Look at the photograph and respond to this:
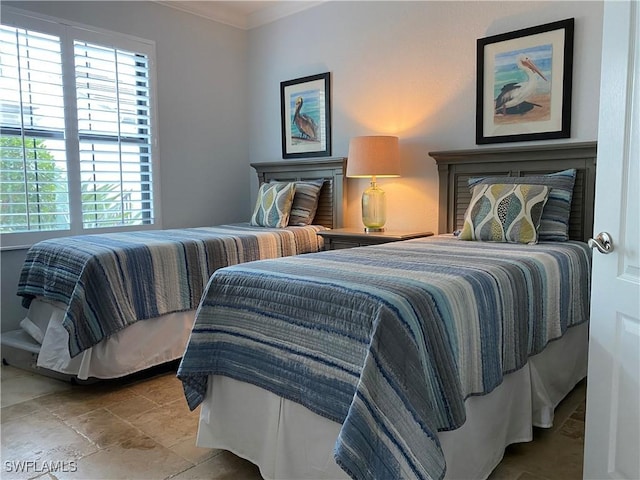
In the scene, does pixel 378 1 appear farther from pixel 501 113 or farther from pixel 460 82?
pixel 501 113

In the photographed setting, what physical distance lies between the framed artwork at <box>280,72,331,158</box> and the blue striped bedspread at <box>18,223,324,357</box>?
128cm

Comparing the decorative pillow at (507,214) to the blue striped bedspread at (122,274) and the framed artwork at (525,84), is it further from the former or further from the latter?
the blue striped bedspread at (122,274)

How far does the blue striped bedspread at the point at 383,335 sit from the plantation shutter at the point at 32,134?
2.21 m

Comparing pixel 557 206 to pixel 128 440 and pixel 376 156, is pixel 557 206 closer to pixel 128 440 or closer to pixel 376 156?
pixel 376 156

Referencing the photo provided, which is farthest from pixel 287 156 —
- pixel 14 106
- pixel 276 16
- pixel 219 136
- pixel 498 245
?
pixel 498 245

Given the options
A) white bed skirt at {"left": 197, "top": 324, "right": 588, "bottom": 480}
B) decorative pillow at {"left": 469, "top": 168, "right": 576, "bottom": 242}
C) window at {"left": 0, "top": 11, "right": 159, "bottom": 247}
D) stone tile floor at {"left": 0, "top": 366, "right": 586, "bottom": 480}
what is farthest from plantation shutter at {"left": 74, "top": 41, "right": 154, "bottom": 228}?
decorative pillow at {"left": 469, "top": 168, "right": 576, "bottom": 242}

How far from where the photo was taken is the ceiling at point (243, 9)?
4.33 m

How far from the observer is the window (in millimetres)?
3373

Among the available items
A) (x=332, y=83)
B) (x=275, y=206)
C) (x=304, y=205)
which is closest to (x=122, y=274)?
(x=275, y=206)

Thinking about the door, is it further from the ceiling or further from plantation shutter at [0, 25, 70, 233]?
plantation shutter at [0, 25, 70, 233]

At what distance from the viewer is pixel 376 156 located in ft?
11.5

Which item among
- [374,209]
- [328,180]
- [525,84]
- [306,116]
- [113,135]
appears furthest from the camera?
[306,116]

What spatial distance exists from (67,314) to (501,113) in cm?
291

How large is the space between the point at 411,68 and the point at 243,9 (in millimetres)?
1897
